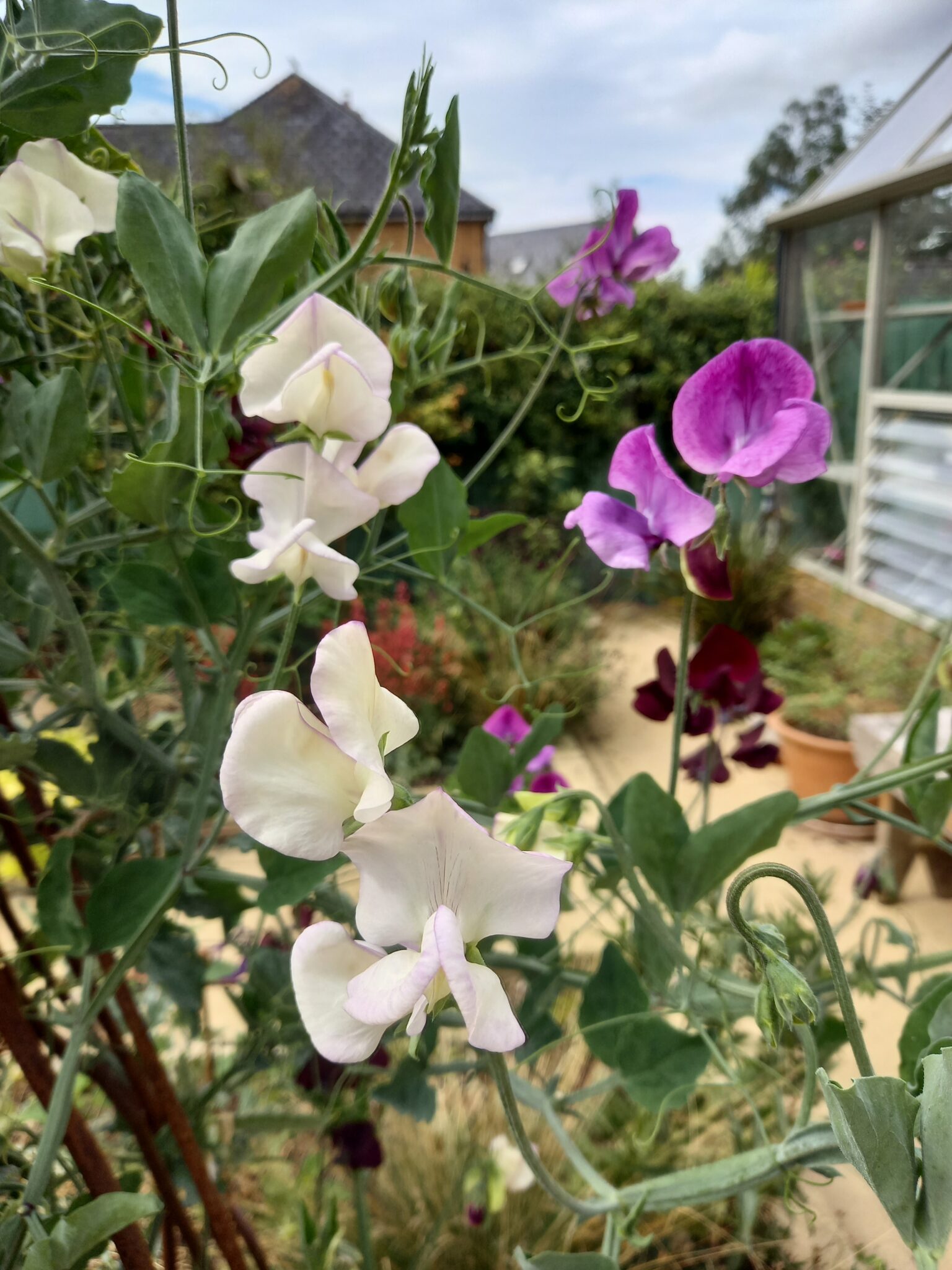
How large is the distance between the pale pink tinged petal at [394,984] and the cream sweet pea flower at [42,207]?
0.89ft

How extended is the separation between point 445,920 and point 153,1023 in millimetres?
696

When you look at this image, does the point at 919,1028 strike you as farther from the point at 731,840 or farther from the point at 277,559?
the point at 277,559

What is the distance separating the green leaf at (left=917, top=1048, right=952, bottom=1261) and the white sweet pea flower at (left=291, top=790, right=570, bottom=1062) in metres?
0.10

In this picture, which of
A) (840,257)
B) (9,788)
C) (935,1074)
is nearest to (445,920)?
(935,1074)

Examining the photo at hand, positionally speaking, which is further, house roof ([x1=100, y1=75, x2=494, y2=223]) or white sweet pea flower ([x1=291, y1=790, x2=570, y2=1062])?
house roof ([x1=100, y1=75, x2=494, y2=223])

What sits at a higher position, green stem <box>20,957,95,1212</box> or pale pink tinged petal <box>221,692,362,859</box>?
pale pink tinged petal <box>221,692,362,859</box>

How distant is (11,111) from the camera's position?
0.91 feet

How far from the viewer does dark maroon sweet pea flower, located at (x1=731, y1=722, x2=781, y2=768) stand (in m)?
0.60

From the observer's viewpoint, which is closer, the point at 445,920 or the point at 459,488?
the point at 445,920

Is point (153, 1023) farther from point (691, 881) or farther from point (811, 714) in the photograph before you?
point (811, 714)

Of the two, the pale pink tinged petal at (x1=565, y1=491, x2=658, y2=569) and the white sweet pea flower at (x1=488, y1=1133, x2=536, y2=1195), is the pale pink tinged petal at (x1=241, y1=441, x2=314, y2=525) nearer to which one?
the pale pink tinged petal at (x1=565, y1=491, x2=658, y2=569)

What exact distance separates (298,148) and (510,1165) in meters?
3.16

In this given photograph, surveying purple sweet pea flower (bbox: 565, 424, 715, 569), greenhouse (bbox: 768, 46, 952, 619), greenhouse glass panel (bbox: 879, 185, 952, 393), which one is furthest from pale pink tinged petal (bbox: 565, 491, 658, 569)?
greenhouse glass panel (bbox: 879, 185, 952, 393)

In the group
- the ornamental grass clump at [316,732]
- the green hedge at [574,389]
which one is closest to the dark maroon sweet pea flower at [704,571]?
the ornamental grass clump at [316,732]
